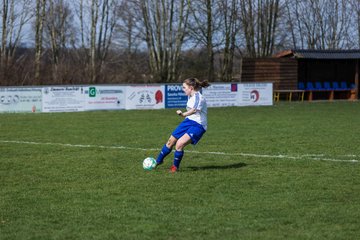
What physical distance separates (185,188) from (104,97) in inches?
860

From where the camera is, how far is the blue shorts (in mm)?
10836

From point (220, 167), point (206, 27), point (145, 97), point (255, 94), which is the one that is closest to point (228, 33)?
point (206, 27)

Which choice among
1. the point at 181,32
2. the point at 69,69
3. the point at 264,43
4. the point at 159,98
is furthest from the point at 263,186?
the point at 264,43

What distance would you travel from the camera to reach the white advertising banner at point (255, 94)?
35156mm

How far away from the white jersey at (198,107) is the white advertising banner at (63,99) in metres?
18.9

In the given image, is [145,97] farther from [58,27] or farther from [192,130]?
[58,27]

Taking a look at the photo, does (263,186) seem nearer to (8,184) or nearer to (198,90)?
(198,90)

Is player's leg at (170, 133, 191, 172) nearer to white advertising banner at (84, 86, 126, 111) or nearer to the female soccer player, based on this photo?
the female soccer player

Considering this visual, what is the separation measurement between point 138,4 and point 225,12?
24.2ft

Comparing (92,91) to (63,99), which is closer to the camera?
(63,99)

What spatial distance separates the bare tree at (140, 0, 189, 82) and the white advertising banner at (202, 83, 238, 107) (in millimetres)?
13439

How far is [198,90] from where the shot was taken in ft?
35.8

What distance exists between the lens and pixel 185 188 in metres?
9.15

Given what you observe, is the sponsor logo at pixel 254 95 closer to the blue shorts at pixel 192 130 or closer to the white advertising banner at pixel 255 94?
the white advertising banner at pixel 255 94
